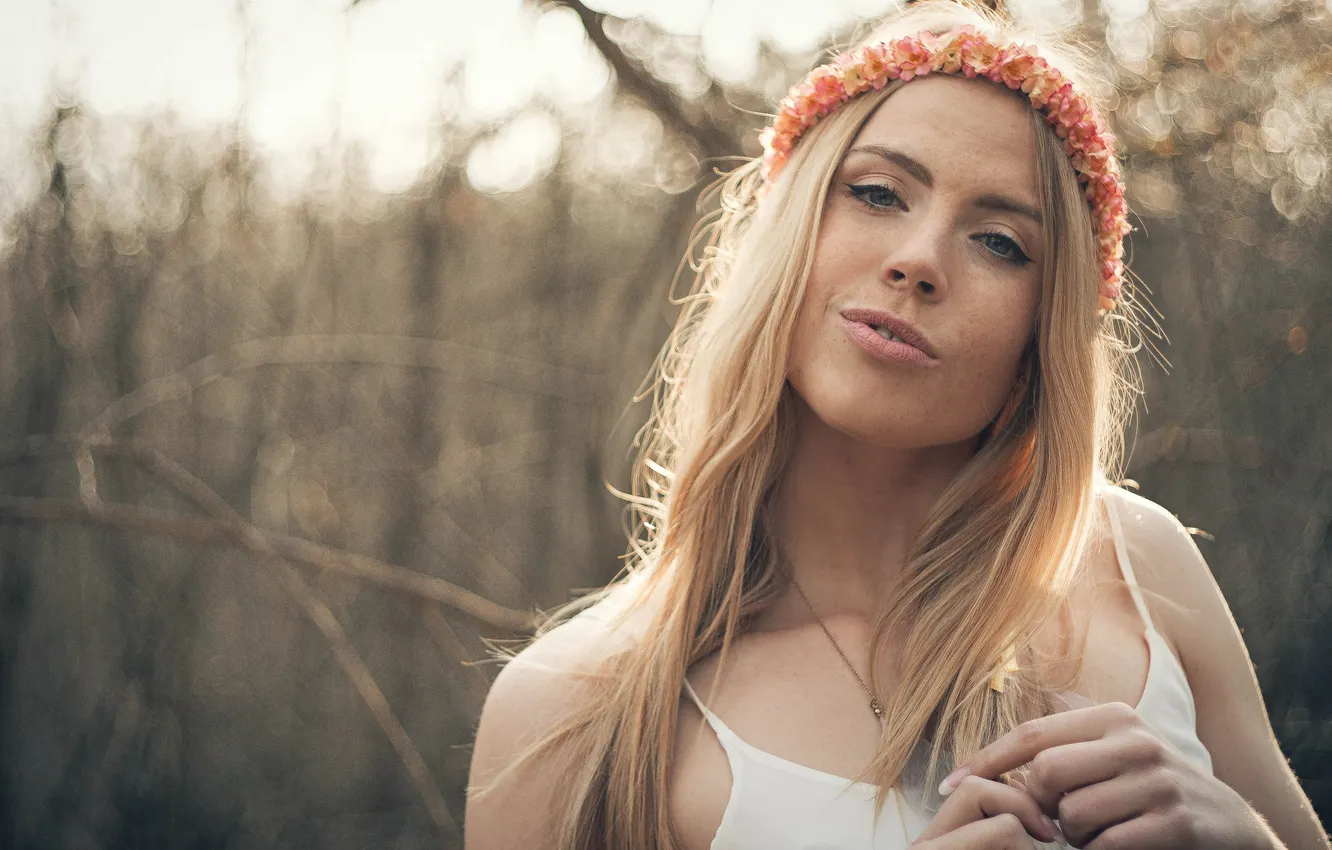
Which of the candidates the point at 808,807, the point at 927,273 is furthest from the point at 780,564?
the point at 927,273

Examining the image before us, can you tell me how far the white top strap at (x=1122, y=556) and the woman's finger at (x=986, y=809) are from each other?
23.2 inches

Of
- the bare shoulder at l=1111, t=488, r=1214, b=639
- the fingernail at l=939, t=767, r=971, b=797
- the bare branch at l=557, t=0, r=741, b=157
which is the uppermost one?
the bare branch at l=557, t=0, r=741, b=157

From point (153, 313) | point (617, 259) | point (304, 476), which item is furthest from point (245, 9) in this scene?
point (304, 476)

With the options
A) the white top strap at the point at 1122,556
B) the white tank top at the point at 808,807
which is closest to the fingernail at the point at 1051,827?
the white tank top at the point at 808,807

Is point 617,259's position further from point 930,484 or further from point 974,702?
point 974,702

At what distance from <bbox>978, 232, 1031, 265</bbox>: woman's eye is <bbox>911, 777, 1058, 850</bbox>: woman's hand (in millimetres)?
826

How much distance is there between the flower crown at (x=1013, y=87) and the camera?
5.69ft

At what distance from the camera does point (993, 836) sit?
49.6 inches

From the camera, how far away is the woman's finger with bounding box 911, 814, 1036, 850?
126cm

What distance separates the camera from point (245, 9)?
3.11m

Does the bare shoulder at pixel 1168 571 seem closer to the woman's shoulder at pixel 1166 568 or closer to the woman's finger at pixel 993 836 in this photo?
the woman's shoulder at pixel 1166 568

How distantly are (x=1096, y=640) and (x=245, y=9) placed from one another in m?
2.94

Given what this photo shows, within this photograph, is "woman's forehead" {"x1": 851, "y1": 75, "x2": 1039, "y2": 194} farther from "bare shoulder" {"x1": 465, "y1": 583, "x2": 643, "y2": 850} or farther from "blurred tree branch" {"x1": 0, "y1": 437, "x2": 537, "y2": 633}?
→ "blurred tree branch" {"x1": 0, "y1": 437, "x2": 537, "y2": 633}

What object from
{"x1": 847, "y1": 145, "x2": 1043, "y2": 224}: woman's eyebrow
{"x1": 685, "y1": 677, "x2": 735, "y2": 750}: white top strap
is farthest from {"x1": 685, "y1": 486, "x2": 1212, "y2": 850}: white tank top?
{"x1": 847, "y1": 145, "x2": 1043, "y2": 224}: woman's eyebrow
